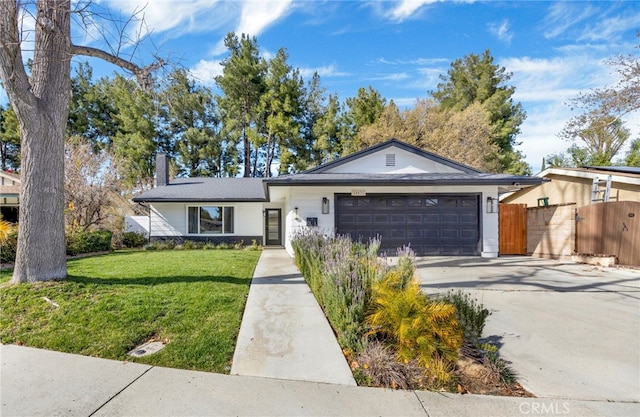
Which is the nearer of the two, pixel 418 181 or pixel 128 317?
pixel 128 317

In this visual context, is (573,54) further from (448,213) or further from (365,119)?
(365,119)

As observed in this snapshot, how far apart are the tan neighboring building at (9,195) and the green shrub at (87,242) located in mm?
9013

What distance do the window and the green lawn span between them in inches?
344

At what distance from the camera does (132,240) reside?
14250 millimetres

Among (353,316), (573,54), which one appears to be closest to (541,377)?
(353,316)

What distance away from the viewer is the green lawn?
332 cm

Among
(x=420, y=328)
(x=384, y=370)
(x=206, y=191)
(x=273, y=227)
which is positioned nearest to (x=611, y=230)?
(x=420, y=328)

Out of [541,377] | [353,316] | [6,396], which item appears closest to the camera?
[6,396]

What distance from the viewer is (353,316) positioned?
11.0 feet

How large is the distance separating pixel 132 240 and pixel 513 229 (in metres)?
16.5

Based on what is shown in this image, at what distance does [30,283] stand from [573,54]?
15.7 metres

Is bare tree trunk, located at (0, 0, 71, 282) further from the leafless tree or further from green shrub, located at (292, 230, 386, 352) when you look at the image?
green shrub, located at (292, 230, 386, 352)

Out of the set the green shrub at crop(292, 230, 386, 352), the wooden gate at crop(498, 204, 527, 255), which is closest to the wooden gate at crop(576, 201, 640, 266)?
the wooden gate at crop(498, 204, 527, 255)

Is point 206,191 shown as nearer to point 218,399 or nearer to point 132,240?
point 132,240
